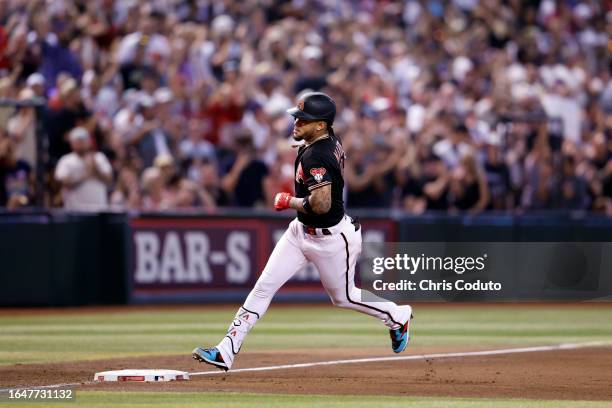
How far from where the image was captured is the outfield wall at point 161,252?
18.5 meters

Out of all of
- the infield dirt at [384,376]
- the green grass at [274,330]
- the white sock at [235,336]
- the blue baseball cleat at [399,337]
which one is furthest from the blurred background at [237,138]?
the white sock at [235,336]

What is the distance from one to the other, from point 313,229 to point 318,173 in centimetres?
56

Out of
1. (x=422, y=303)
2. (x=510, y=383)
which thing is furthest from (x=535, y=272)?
(x=510, y=383)

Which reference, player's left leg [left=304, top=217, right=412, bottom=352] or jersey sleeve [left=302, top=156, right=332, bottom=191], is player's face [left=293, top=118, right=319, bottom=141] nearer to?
jersey sleeve [left=302, top=156, right=332, bottom=191]

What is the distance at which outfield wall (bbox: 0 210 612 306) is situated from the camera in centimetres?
1853

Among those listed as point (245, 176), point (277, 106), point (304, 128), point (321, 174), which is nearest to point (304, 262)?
point (321, 174)

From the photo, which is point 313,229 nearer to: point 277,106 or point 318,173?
point 318,173

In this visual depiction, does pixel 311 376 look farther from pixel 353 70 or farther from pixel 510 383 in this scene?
pixel 353 70

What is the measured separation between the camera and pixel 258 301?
10.7 meters

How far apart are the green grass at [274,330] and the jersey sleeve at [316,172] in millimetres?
3219

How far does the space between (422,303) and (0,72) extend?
325 inches

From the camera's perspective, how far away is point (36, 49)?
19.4m

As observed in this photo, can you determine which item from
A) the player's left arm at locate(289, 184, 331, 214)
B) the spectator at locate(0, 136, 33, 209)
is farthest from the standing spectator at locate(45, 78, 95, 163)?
the player's left arm at locate(289, 184, 331, 214)

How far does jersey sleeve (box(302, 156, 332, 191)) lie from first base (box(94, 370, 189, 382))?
1.85 metres
